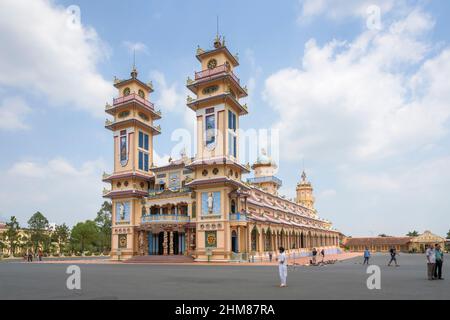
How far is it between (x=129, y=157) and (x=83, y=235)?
40156 millimetres

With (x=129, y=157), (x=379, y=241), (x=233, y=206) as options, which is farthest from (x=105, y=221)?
(x=379, y=241)

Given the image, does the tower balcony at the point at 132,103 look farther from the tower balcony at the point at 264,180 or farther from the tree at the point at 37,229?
the tree at the point at 37,229

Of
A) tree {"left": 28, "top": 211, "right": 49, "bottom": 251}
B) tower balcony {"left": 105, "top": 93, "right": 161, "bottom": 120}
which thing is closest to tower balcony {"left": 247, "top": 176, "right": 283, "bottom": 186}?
tower balcony {"left": 105, "top": 93, "right": 161, "bottom": 120}

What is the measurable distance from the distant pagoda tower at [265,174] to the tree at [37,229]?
145 ft

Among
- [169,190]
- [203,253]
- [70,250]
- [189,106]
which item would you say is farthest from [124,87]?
[70,250]

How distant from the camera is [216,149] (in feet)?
155

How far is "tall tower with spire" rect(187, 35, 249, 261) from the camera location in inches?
1795

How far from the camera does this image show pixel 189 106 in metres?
50.7

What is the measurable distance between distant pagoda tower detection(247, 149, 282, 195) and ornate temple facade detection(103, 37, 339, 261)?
19.6 metres

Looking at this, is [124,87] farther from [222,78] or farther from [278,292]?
[278,292]

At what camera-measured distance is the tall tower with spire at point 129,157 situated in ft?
178

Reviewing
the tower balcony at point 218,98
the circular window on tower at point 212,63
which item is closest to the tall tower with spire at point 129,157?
the tower balcony at point 218,98

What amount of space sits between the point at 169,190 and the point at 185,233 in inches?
244

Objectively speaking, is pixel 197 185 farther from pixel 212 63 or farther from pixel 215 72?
pixel 212 63
